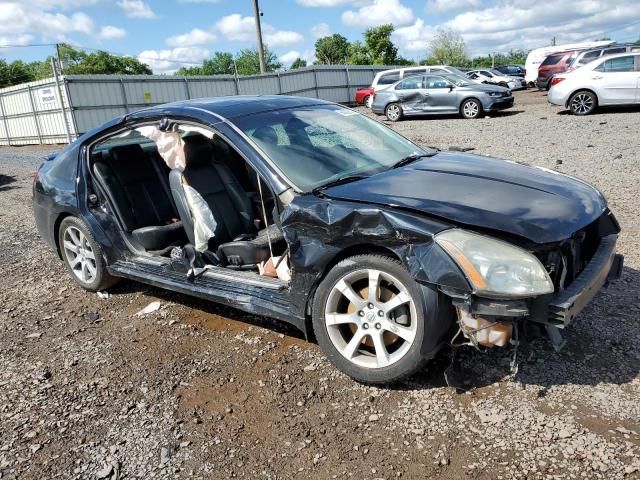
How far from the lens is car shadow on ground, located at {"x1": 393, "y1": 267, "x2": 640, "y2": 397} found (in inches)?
120

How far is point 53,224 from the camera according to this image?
16.7ft

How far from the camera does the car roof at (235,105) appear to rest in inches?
153

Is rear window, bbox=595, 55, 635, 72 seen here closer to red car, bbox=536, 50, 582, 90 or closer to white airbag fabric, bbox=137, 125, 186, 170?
red car, bbox=536, 50, 582, 90

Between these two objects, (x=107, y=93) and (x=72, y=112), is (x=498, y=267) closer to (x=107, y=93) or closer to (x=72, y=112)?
(x=72, y=112)

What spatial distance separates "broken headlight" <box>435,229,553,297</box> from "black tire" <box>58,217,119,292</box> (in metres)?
3.32

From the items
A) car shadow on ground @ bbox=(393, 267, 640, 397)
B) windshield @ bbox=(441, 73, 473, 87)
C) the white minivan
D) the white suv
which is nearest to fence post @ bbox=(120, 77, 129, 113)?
the white minivan

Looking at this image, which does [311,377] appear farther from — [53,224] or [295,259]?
[53,224]

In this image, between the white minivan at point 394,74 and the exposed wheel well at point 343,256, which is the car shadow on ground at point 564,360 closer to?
the exposed wheel well at point 343,256

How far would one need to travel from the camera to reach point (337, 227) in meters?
2.99

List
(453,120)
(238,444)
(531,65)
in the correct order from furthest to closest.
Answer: (531,65) < (453,120) < (238,444)

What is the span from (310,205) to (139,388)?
1.59 meters

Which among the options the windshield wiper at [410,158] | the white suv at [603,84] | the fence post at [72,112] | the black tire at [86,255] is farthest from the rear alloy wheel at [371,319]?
the fence post at [72,112]

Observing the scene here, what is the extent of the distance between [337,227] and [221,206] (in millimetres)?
1577

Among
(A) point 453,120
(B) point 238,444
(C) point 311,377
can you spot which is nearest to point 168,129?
(C) point 311,377
